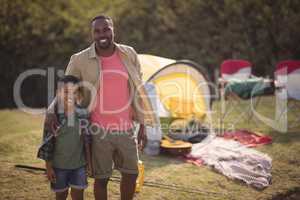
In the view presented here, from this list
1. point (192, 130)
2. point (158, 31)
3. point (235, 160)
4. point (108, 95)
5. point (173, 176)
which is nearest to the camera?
point (108, 95)

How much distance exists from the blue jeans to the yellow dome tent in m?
4.20

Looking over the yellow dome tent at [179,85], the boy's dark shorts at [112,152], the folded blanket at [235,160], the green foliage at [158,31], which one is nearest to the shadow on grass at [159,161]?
the folded blanket at [235,160]

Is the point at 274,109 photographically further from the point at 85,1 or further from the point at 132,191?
the point at 85,1

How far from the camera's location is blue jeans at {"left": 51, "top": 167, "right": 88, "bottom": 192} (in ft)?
12.5

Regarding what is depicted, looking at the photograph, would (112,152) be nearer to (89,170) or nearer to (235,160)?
(89,170)

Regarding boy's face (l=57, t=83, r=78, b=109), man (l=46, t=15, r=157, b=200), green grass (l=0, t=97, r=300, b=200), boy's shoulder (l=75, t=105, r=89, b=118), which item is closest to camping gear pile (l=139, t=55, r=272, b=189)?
green grass (l=0, t=97, r=300, b=200)

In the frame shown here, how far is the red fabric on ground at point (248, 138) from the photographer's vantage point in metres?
7.52

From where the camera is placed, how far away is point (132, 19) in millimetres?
15570

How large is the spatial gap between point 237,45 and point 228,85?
5345mm

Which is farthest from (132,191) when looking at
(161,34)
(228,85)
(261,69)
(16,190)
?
(161,34)

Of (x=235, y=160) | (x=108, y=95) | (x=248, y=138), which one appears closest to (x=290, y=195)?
(x=235, y=160)

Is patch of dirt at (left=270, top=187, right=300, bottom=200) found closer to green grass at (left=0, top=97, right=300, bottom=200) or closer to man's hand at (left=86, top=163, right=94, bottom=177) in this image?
green grass at (left=0, top=97, right=300, bottom=200)

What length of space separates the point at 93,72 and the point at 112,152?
76cm

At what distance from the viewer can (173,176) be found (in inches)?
231
